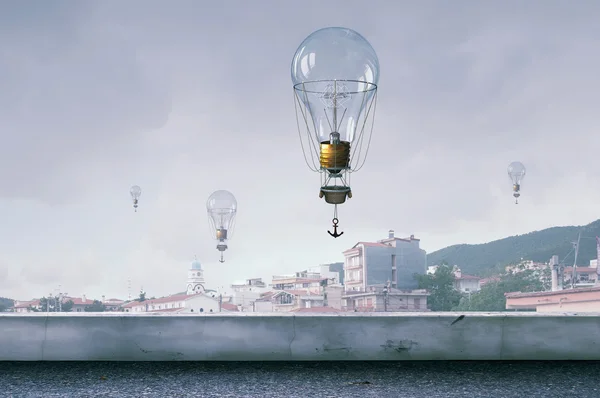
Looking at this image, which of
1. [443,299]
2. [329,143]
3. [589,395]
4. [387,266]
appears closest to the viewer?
[589,395]

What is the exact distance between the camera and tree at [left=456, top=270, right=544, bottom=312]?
159 meters

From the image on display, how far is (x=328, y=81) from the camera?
321 inches

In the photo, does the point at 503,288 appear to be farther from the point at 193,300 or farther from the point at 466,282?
the point at 193,300

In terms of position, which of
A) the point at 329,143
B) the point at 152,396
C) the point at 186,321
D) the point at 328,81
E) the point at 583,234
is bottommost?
the point at 152,396

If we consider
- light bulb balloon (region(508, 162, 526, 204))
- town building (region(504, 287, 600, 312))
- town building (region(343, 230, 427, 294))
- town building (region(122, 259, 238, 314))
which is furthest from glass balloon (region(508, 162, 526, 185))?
town building (region(122, 259, 238, 314))

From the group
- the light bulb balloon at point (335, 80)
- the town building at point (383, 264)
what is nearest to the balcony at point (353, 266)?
the town building at point (383, 264)

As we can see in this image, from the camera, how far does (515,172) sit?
2046 inches

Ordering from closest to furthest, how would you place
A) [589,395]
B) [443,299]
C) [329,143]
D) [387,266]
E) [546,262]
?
[589,395] < [329,143] < [387,266] < [443,299] < [546,262]

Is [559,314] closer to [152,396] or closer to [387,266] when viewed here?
[152,396]

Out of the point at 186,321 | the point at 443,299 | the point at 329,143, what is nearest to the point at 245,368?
the point at 186,321

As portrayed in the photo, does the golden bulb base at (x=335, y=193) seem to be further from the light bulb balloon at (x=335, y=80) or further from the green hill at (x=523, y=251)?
the green hill at (x=523, y=251)

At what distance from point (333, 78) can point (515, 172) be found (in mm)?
46431

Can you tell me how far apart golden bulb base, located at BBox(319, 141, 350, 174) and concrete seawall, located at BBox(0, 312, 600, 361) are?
5.98ft

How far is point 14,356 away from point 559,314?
491cm
